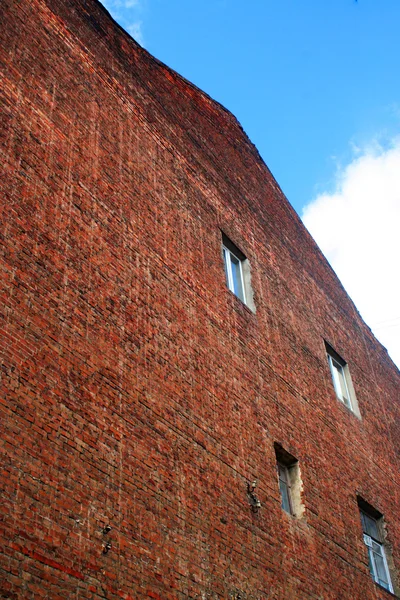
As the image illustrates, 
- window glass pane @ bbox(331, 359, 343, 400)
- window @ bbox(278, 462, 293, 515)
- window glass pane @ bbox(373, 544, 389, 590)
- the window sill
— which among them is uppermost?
window glass pane @ bbox(331, 359, 343, 400)

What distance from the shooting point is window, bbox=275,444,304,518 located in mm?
10688

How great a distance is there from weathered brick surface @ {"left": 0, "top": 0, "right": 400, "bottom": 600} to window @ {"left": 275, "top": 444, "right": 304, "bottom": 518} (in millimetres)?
167

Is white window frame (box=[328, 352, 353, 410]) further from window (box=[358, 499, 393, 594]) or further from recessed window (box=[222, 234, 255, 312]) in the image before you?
recessed window (box=[222, 234, 255, 312])

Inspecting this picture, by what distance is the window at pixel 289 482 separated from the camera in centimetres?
1069

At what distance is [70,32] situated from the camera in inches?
423

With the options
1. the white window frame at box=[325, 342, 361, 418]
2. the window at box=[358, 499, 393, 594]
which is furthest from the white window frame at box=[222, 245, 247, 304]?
the window at box=[358, 499, 393, 594]

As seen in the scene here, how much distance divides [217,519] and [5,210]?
4.41 meters

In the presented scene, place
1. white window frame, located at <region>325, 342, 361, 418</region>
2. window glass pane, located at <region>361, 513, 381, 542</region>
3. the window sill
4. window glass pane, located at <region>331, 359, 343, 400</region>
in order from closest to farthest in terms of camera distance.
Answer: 1. the window sill
2. window glass pane, located at <region>361, 513, 381, 542</region>
3. window glass pane, located at <region>331, 359, 343, 400</region>
4. white window frame, located at <region>325, 342, 361, 418</region>

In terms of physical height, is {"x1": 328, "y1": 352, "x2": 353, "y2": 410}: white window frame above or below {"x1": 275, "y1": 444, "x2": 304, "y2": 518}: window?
above

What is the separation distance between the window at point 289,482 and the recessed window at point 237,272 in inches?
105

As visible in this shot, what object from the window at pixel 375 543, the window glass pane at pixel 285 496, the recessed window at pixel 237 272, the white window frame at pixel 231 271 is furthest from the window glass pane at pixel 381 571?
the white window frame at pixel 231 271

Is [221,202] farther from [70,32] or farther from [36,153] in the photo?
[36,153]

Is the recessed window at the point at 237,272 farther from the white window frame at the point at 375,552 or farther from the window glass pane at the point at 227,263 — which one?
the white window frame at the point at 375,552

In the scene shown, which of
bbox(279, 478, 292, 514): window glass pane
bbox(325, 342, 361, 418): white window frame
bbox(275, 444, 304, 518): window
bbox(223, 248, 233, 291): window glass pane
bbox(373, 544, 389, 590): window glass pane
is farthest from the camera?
bbox(325, 342, 361, 418): white window frame
